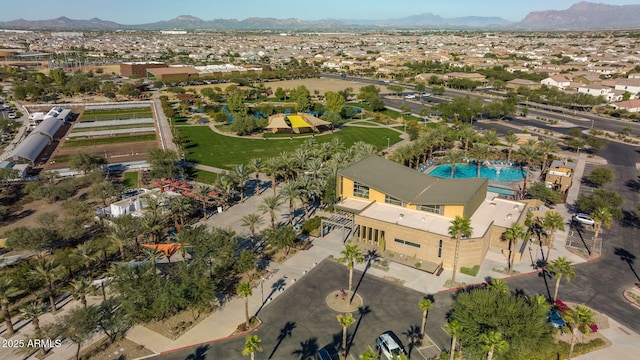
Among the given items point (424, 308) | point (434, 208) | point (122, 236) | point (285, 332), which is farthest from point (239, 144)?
point (424, 308)

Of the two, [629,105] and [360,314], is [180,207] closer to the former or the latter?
[360,314]

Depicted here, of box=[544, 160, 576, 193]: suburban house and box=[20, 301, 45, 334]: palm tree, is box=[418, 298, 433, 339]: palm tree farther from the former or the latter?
box=[544, 160, 576, 193]: suburban house

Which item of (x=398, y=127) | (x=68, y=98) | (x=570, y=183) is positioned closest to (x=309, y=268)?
(x=570, y=183)

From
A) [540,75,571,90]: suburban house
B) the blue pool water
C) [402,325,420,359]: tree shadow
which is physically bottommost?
the blue pool water

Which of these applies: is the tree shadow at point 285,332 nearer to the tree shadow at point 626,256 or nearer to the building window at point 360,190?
the building window at point 360,190

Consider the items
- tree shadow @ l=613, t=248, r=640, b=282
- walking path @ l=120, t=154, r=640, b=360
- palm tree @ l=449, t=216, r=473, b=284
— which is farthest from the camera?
tree shadow @ l=613, t=248, r=640, b=282

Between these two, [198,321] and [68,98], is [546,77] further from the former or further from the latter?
[68,98]

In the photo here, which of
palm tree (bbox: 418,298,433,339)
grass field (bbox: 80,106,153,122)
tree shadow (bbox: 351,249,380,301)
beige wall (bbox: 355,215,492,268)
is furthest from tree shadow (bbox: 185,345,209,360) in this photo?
grass field (bbox: 80,106,153,122)
